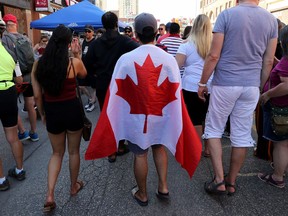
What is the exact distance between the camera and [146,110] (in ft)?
7.98

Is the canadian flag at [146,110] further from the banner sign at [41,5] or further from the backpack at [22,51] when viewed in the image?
the banner sign at [41,5]

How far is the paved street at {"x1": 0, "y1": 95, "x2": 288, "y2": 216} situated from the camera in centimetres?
262

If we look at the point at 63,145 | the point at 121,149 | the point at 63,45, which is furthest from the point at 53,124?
the point at 121,149

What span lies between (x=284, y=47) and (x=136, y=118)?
1.60 m

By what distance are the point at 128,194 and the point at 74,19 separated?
7500 millimetres

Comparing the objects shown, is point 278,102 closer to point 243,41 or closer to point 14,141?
point 243,41

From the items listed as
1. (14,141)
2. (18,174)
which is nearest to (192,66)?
(14,141)

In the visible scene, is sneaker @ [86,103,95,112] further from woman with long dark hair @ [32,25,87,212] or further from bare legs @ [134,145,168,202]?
bare legs @ [134,145,168,202]

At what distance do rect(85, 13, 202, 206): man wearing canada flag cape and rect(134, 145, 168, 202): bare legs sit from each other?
0.41 ft

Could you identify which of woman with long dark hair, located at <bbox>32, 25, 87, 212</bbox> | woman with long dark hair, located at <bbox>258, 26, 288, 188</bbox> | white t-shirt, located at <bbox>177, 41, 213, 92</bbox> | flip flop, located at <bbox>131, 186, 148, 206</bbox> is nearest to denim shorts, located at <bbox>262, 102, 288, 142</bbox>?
woman with long dark hair, located at <bbox>258, 26, 288, 188</bbox>

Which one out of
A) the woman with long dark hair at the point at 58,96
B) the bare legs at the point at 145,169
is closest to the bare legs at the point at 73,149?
the woman with long dark hair at the point at 58,96

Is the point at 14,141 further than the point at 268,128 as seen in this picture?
Yes

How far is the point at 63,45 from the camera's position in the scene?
2.43 metres

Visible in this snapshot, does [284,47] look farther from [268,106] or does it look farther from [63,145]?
[63,145]
